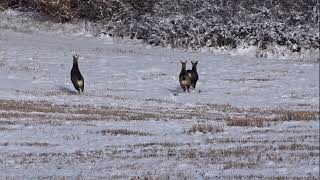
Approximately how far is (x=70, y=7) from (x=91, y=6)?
4.75 feet

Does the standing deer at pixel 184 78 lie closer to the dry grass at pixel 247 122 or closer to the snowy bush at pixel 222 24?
the dry grass at pixel 247 122

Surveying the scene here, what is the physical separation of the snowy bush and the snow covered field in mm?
2292

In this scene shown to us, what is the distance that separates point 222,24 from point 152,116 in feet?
89.5

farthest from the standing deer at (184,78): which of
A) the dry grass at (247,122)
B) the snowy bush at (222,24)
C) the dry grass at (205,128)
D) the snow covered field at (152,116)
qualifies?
the snowy bush at (222,24)

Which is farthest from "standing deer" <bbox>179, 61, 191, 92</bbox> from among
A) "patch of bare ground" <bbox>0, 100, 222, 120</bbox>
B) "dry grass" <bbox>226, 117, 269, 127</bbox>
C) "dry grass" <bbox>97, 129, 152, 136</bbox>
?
"dry grass" <bbox>97, 129, 152, 136</bbox>

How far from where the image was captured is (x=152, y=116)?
20.3 m

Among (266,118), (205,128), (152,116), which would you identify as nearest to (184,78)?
(152,116)

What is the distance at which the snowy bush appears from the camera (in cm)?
4481

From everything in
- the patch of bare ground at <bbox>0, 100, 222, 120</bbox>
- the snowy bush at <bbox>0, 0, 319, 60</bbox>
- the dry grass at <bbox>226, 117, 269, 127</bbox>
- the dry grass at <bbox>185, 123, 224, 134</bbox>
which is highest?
the snowy bush at <bbox>0, 0, 319, 60</bbox>

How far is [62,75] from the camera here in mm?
33656

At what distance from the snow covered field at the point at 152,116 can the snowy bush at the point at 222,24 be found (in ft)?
7.52

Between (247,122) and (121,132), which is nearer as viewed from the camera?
(121,132)

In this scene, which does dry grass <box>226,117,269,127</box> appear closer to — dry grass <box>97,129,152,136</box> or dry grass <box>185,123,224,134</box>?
dry grass <box>185,123,224,134</box>

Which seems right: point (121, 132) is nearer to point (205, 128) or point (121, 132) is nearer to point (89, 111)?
point (205, 128)
